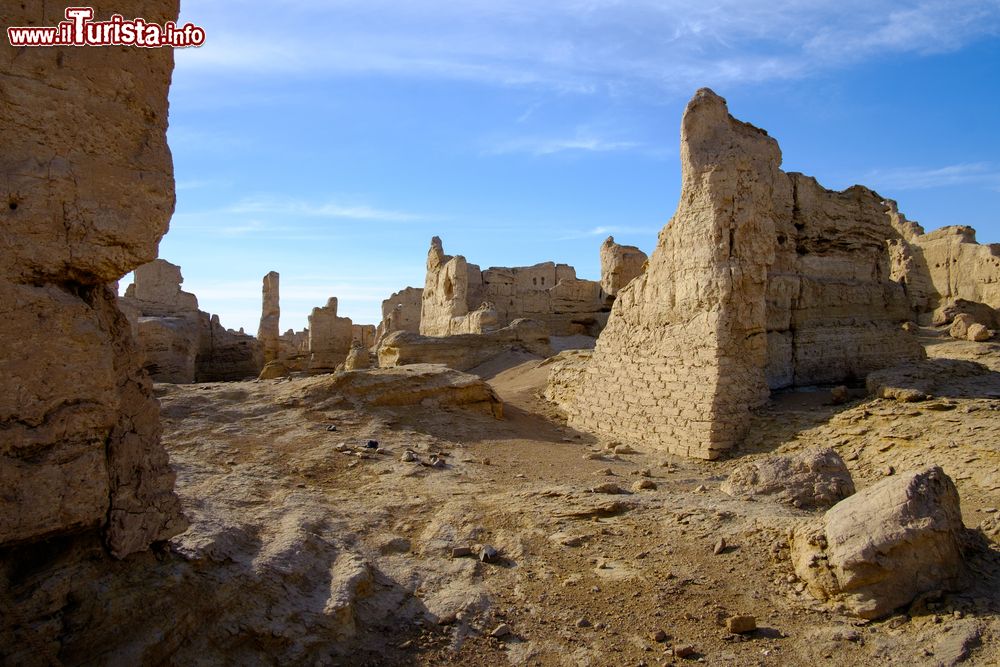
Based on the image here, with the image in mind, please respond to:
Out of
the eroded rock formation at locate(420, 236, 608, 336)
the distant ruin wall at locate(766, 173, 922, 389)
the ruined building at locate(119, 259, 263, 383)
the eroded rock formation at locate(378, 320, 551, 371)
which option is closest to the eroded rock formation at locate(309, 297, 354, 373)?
the ruined building at locate(119, 259, 263, 383)

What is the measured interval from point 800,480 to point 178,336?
12.3 metres

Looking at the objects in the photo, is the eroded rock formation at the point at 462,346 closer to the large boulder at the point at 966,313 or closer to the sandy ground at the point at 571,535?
the sandy ground at the point at 571,535

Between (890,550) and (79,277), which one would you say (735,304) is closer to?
(890,550)

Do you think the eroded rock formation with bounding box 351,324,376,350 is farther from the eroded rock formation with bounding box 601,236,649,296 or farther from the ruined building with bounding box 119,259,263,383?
the eroded rock formation with bounding box 601,236,649,296

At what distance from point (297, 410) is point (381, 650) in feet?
19.9

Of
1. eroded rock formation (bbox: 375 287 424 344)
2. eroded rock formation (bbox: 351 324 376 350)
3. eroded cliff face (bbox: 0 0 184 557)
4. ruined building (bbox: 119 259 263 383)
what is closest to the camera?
eroded cliff face (bbox: 0 0 184 557)

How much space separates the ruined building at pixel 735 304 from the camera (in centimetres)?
873

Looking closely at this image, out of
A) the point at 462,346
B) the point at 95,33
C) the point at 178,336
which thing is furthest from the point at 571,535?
the point at 462,346

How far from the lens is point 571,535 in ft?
16.5

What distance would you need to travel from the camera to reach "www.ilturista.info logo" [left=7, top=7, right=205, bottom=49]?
3191mm

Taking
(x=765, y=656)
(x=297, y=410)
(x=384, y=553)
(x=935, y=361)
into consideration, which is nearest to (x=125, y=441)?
(x=384, y=553)

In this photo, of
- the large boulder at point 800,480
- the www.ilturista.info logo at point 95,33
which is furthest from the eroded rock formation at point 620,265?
the www.ilturista.info logo at point 95,33

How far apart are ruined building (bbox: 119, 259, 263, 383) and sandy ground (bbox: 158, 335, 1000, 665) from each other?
17.0 ft

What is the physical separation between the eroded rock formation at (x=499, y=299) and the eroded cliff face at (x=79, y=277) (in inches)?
655
